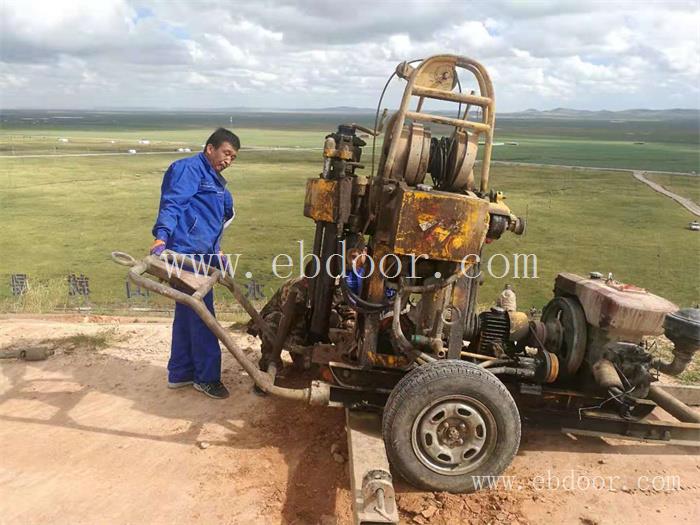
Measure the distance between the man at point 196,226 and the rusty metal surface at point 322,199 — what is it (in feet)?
3.34

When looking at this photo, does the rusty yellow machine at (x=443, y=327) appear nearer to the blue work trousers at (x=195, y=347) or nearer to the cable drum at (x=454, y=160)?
the cable drum at (x=454, y=160)

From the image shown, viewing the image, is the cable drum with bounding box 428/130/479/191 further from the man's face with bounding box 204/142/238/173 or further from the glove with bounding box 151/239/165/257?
the glove with bounding box 151/239/165/257

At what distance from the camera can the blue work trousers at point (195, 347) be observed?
5227 millimetres

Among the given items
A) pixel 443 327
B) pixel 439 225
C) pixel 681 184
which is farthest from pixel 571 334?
pixel 681 184

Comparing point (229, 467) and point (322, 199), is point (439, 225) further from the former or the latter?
point (229, 467)

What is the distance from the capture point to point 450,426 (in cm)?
385

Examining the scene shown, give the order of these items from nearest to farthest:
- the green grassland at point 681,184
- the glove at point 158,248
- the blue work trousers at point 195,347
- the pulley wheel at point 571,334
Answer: the glove at point 158,248 < the pulley wheel at point 571,334 < the blue work trousers at point 195,347 < the green grassland at point 681,184

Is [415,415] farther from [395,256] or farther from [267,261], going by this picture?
[267,261]

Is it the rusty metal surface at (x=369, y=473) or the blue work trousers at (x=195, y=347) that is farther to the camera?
the blue work trousers at (x=195, y=347)

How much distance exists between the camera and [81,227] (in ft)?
72.8

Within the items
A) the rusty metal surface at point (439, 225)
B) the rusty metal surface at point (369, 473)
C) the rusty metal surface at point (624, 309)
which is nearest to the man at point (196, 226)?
the rusty metal surface at point (369, 473)

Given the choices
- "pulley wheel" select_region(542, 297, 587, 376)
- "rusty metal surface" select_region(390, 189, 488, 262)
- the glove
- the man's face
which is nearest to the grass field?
the man's face

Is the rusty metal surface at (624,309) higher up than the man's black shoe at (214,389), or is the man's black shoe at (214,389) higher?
the rusty metal surface at (624,309)

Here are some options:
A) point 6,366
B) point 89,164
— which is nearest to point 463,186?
point 6,366
